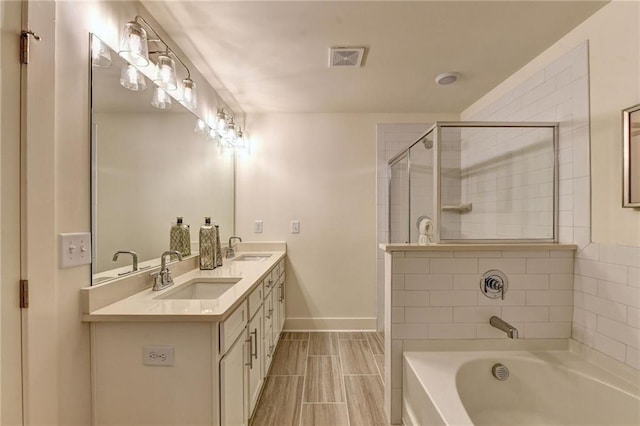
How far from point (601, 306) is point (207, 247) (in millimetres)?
2396

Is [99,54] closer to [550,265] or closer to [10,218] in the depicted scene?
[10,218]

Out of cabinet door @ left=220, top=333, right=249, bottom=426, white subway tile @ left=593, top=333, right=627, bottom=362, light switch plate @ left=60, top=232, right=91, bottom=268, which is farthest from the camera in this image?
white subway tile @ left=593, top=333, right=627, bottom=362

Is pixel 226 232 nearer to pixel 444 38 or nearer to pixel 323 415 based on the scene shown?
pixel 323 415

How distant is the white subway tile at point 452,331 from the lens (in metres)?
1.74

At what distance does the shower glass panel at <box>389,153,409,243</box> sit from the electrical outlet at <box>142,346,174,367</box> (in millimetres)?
2165

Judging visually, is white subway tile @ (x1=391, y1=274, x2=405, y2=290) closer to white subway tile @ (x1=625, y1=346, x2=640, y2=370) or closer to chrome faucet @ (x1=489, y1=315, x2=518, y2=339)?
Result: chrome faucet @ (x1=489, y1=315, x2=518, y2=339)

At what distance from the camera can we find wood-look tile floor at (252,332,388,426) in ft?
6.14

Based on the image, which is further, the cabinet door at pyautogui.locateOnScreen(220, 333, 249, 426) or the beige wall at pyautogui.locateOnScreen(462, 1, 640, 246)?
the beige wall at pyautogui.locateOnScreen(462, 1, 640, 246)

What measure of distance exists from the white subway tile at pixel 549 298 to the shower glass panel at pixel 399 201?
116 centimetres

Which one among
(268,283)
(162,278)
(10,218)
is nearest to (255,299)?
(268,283)

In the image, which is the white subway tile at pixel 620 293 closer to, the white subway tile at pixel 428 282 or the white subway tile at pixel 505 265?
the white subway tile at pixel 505 265

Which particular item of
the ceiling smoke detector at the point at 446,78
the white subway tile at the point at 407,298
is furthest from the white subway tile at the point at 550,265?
the ceiling smoke detector at the point at 446,78

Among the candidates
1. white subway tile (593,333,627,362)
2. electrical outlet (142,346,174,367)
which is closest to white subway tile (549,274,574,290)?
white subway tile (593,333,627,362)

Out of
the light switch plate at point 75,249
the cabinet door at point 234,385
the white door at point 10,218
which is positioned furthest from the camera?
the cabinet door at point 234,385
